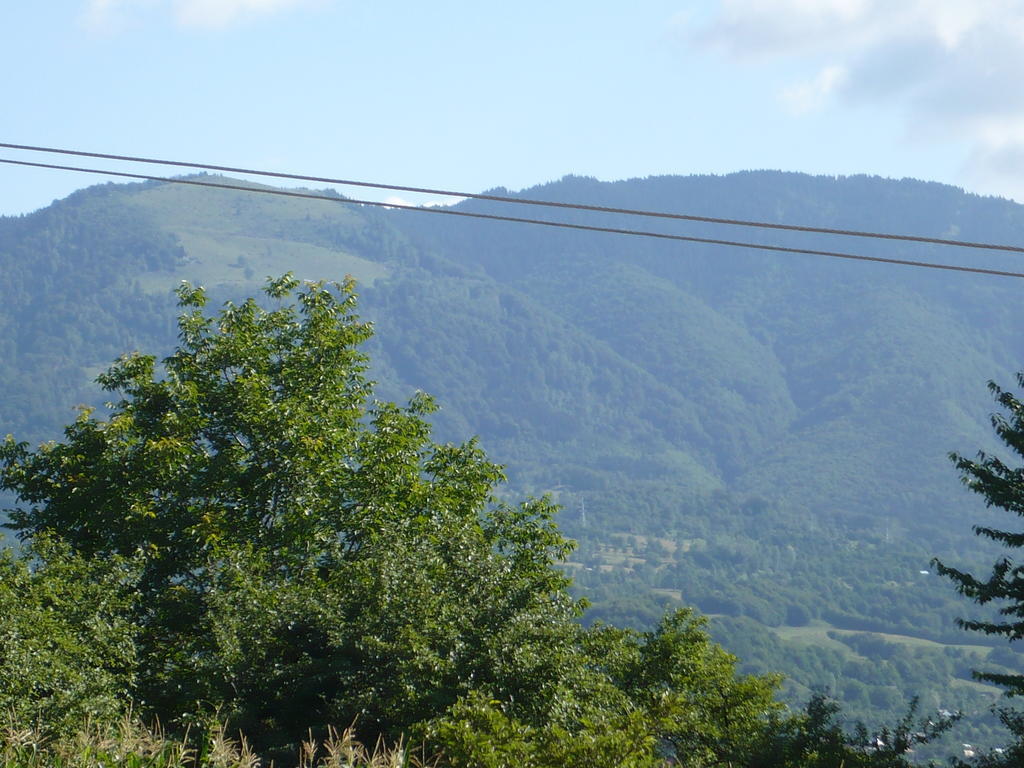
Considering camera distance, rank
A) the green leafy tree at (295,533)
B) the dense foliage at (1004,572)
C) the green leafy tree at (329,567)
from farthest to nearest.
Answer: the dense foliage at (1004,572) < the green leafy tree at (295,533) < the green leafy tree at (329,567)

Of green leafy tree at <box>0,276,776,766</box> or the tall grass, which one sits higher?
the tall grass

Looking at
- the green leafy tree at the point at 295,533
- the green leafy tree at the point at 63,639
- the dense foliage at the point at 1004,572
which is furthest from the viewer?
the dense foliage at the point at 1004,572

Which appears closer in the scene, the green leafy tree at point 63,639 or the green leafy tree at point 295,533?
the green leafy tree at point 295,533

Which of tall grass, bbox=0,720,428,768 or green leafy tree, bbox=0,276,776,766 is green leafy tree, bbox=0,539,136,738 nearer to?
green leafy tree, bbox=0,276,776,766

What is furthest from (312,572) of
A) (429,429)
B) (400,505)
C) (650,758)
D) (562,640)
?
(650,758)

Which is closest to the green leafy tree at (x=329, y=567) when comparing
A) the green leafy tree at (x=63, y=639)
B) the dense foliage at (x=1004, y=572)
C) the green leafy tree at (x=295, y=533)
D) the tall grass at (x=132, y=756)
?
the green leafy tree at (x=295, y=533)

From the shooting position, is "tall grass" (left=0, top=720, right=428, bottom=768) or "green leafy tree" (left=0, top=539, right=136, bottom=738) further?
"green leafy tree" (left=0, top=539, right=136, bottom=738)

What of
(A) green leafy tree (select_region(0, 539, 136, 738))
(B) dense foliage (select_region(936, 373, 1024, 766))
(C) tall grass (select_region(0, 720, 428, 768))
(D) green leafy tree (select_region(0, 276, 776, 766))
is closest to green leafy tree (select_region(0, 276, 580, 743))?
(D) green leafy tree (select_region(0, 276, 776, 766))

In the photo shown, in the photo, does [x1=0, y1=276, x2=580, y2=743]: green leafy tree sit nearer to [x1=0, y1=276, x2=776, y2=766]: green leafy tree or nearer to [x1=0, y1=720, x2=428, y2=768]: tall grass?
[x1=0, y1=276, x2=776, y2=766]: green leafy tree

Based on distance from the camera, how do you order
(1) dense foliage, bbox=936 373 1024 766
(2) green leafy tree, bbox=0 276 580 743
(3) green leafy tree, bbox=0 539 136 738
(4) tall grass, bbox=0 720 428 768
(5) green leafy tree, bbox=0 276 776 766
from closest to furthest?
(4) tall grass, bbox=0 720 428 768
(5) green leafy tree, bbox=0 276 776 766
(2) green leafy tree, bbox=0 276 580 743
(3) green leafy tree, bbox=0 539 136 738
(1) dense foliage, bbox=936 373 1024 766

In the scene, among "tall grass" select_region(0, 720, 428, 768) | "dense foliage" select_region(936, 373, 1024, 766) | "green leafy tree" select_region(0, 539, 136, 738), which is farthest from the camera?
"dense foliage" select_region(936, 373, 1024, 766)

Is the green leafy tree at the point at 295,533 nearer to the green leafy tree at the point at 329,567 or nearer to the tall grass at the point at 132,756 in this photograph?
the green leafy tree at the point at 329,567

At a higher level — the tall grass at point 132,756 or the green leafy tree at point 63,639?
the tall grass at point 132,756

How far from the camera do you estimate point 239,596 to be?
2012 cm
